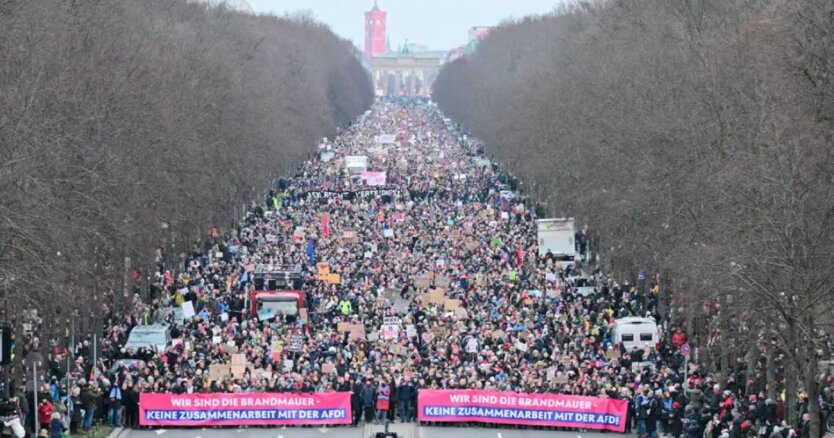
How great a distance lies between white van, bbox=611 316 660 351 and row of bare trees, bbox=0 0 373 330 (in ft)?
42.0

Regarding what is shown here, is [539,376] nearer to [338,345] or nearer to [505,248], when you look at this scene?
[338,345]

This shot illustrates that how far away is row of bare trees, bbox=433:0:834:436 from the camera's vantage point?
41250mm

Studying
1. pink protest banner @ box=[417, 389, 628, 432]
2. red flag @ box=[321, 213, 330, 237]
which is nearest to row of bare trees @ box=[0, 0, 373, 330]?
red flag @ box=[321, 213, 330, 237]

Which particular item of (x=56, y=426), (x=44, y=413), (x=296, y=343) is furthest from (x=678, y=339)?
(x=56, y=426)

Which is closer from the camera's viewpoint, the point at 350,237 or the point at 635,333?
the point at 635,333

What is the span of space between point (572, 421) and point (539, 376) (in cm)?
261

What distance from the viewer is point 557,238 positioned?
73.9 m

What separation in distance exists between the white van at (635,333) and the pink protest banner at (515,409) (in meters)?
9.73

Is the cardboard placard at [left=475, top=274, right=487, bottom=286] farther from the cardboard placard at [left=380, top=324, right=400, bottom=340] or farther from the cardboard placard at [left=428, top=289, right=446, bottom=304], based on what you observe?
the cardboard placard at [left=380, top=324, right=400, bottom=340]

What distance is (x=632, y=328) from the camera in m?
53.3

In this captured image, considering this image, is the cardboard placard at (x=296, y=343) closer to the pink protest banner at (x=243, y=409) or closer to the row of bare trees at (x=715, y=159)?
the pink protest banner at (x=243, y=409)

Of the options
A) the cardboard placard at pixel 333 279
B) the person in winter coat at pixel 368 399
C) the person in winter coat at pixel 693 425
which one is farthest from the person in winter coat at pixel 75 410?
the cardboard placard at pixel 333 279

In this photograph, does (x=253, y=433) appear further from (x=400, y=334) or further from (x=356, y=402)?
(x=400, y=334)

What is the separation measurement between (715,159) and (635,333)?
4.92 metres
